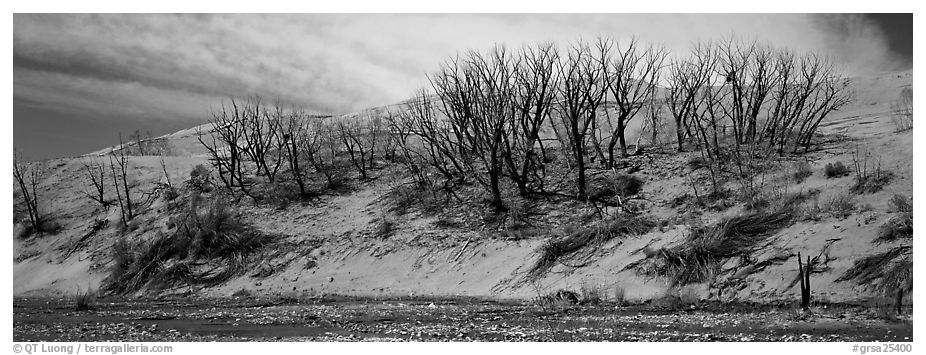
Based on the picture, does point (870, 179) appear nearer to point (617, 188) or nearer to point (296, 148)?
point (617, 188)

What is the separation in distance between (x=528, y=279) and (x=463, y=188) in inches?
352

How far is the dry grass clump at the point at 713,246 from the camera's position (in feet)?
47.0

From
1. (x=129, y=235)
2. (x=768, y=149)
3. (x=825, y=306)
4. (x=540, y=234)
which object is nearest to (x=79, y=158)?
(x=129, y=235)

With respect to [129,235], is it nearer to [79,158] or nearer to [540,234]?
[79,158]

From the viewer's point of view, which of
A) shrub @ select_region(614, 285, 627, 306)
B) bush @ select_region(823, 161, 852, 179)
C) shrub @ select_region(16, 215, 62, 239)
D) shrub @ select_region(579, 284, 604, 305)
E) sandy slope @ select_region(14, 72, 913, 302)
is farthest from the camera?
shrub @ select_region(16, 215, 62, 239)

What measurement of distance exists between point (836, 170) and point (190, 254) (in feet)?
70.4

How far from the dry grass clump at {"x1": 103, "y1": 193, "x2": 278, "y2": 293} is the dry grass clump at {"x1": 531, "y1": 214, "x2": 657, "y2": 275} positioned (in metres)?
10.3

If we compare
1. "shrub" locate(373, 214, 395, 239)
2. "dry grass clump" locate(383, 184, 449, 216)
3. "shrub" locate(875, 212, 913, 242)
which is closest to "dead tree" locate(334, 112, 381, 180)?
"dry grass clump" locate(383, 184, 449, 216)

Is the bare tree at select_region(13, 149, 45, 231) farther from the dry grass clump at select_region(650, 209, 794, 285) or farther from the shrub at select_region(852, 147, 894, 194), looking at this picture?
the shrub at select_region(852, 147, 894, 194)

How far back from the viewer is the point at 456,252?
65.2 ft

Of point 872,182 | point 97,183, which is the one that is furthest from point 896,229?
point 97,183

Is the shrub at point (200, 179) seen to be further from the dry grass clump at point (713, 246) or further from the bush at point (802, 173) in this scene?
the bush at point (802, 173)

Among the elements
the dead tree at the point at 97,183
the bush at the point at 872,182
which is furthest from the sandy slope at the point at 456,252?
the dead tree at the point at 97,183

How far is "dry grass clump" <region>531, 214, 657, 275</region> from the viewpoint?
17.5 metres
